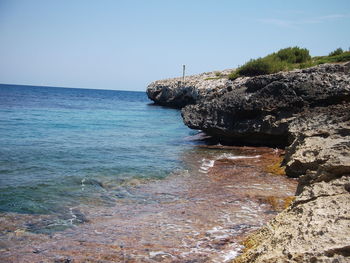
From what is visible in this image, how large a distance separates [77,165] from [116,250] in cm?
806

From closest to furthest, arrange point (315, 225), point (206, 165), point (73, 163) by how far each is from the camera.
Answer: point (315, 225) → point (73, 163) → point (206, 165)

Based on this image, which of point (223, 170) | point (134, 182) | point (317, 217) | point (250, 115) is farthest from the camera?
point (250, 115)

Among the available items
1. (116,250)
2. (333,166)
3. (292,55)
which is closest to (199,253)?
(116,250)

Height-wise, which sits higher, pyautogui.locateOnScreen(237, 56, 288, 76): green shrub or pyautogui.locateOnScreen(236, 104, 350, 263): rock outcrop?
pyautogui.locateOnScreen(237, 56, 288, 76): green shrub

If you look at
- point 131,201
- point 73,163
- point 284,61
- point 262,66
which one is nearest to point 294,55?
point 284,61

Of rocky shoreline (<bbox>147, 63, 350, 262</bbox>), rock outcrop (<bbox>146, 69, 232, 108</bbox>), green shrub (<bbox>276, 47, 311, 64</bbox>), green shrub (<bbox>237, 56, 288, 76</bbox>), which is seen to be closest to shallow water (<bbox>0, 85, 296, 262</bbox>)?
rocky shoreline (<bbox>147, 63, 350, 262</bbox>)

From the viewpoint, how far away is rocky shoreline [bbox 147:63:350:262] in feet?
15.1

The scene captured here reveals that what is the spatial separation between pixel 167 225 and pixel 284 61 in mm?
31774

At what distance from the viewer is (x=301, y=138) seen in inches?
478

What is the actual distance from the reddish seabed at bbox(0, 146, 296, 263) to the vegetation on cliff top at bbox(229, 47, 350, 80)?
23448 mm

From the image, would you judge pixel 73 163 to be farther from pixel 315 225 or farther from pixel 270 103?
pixel 315 225

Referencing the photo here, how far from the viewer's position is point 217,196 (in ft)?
32.2

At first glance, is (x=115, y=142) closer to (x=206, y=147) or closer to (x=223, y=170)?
(x=206, y=147)

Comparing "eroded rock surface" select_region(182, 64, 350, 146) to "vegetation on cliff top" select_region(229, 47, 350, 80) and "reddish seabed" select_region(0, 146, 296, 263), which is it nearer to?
"reddish seabed" select_region(0, 146, 296, 263)
